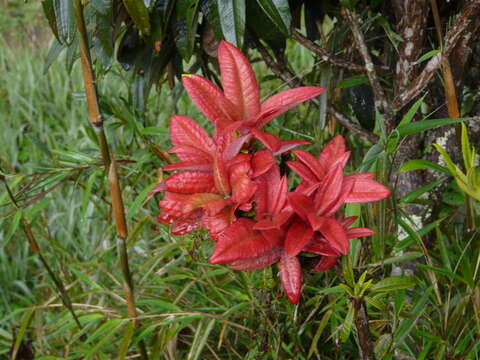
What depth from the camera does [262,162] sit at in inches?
20.6

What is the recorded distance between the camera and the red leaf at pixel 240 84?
562 millimetres

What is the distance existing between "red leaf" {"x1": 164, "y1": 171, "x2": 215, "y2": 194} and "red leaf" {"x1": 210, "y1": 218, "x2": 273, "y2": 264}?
6 centimetres

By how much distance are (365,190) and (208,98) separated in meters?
0.19

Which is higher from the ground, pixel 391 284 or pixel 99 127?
pixel 99 127

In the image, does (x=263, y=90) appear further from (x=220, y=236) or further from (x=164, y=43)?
(x=220, y=236)

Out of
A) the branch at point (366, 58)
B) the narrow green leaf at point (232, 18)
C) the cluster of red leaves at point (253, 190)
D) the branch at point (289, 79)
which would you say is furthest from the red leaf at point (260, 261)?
the branch at point (289, 79)

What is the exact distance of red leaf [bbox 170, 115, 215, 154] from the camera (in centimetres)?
58

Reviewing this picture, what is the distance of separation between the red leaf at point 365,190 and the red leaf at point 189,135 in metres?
0.16

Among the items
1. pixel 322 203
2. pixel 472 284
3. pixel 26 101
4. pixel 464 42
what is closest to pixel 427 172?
pixel 464 42

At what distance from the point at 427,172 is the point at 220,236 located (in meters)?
0.83

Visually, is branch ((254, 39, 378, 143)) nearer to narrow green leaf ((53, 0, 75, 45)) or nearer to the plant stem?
narrow green leaf ((53, 0, 75, 45))

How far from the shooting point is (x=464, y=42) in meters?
0.97

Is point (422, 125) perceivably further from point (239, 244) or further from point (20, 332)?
point (20, 332)

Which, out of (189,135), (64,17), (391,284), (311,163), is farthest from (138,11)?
(391,284)
